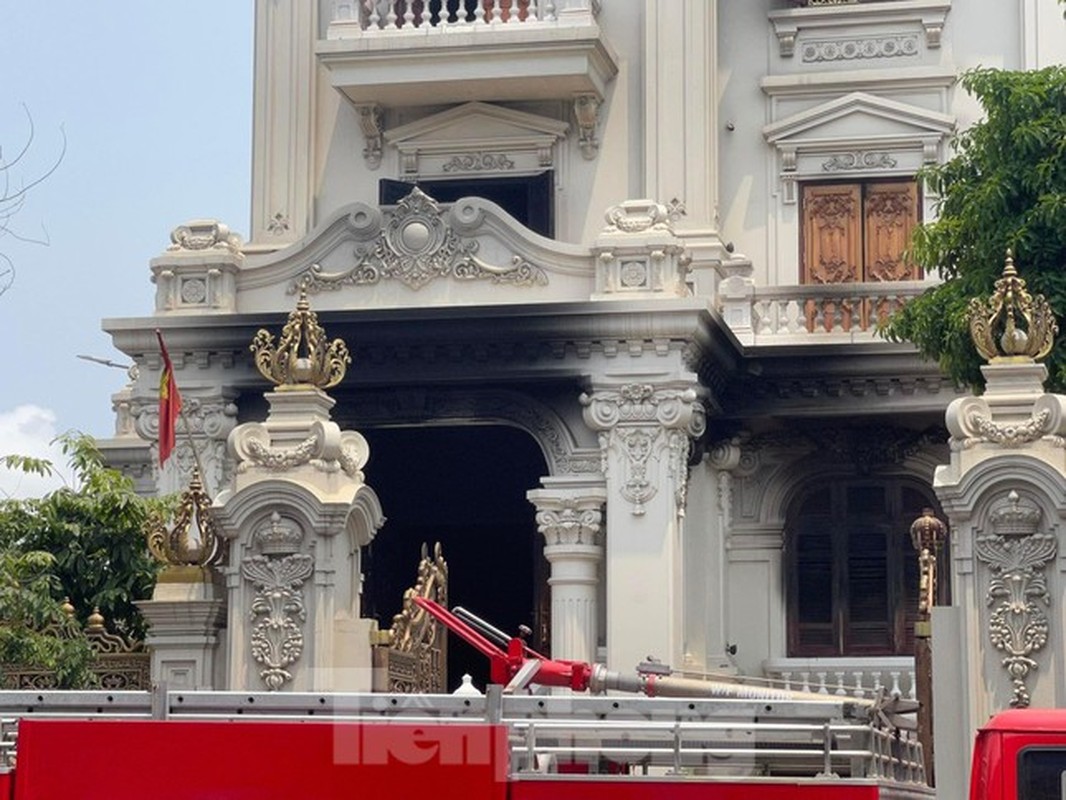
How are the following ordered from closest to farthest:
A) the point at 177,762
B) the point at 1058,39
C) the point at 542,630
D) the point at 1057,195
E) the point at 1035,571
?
the point at 177,762 < the point at 1035,571 < the point at 1057,195 < the point at 542,630 < the point at 1058,39

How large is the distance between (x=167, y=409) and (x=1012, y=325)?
26.6 ft

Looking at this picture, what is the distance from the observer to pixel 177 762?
11.8 m

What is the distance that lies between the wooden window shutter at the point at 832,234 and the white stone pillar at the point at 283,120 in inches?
228

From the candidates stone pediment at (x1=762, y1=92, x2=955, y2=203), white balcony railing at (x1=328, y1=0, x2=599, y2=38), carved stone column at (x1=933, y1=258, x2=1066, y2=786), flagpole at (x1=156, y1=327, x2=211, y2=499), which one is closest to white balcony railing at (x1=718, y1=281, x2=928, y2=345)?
stone pediment at (x1=762, y1=92, x2=955, y2=203)

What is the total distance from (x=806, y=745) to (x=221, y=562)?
340 inches

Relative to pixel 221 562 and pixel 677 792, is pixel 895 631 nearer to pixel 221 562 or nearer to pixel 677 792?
pixel 221 562

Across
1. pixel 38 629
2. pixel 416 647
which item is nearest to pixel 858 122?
pixel 416 647

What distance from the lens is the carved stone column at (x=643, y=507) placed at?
2300 centimetres

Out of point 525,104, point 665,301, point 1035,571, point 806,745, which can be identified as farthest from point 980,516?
point 525,104

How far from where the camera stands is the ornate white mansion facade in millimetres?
23516

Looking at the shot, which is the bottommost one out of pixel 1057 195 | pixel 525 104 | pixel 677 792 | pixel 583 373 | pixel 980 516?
pixel 677 792

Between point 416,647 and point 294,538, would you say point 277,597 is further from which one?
point 416,647

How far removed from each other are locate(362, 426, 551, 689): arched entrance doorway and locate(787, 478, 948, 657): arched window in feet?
9.47

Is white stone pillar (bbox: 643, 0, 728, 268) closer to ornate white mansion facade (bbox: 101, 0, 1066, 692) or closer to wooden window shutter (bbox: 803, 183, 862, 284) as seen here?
ornate white mansion facade (bbox: 101, 0, 1066, 692)
